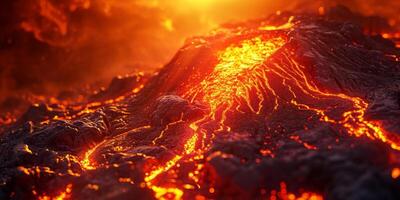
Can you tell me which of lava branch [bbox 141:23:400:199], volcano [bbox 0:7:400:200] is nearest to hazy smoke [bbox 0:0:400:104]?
volcano [bbox 0:7:400:200]

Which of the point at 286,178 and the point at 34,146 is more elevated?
the point at 34,146

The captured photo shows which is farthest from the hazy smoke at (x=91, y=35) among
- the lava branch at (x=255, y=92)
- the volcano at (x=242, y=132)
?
the lava branch at (x=255, y=92)

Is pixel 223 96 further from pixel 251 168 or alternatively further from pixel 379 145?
pixel 379 145

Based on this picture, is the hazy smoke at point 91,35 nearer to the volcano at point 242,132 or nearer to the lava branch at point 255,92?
the volcano at point 242,132

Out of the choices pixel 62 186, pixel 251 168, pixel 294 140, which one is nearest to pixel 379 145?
pixel 294 140

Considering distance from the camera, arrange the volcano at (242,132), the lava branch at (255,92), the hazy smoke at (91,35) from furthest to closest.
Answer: the hazy smoke at (91,35) < the lava branch at (255,92) < the volcano at (242,132)

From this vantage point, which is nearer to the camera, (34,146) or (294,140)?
(294,140)

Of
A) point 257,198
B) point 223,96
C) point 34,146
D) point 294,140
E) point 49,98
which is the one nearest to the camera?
point 257,198
